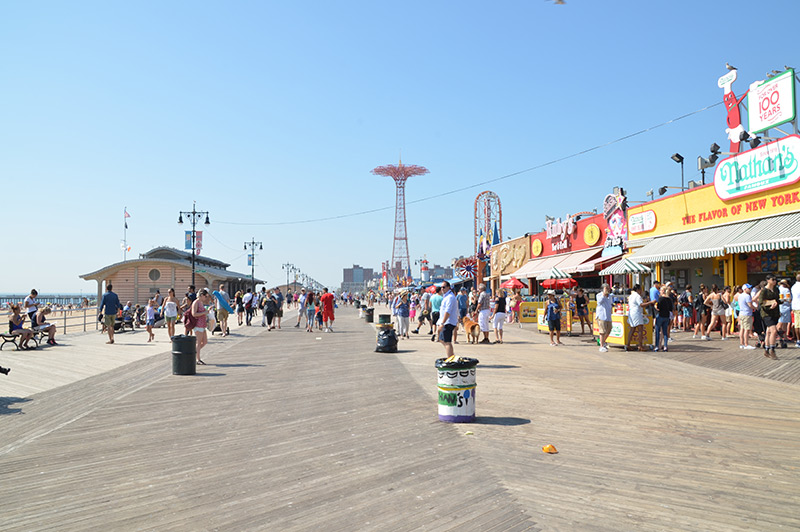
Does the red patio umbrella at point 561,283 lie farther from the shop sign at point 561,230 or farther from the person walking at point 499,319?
the person walking at point 499,319

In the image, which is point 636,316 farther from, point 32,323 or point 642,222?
point 32,323

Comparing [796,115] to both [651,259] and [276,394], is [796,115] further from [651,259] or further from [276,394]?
[276,394]

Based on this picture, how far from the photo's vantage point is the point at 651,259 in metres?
21.8

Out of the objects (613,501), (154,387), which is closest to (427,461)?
(613,501)

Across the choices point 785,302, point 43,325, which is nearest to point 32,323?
point 43,325

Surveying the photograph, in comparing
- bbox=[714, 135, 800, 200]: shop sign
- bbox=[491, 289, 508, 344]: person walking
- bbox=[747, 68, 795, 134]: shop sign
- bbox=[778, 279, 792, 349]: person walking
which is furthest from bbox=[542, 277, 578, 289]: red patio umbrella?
bbox=[778, 279, 792, 349]: person walking

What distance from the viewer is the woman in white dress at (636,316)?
15.2m

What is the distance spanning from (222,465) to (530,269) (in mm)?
34270

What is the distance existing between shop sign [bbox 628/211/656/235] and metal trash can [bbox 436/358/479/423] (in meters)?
20.5

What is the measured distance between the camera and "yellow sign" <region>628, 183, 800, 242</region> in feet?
59.0

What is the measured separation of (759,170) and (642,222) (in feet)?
23.3

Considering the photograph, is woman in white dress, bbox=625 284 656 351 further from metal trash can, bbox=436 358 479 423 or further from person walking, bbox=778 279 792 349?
metal trash can, bbox=436 358 479 423

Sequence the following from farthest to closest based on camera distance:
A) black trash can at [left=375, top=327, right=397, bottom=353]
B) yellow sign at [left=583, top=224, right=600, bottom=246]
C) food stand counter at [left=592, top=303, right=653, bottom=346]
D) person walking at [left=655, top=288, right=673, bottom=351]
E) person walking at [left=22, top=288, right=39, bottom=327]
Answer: yellow sign at [left=583, top=224, right=600, bottom=246], person walking at [left=22, top=288, right=39, bottom=327], food stand counter at [left=592, top=303, right=653, bottom=346], black trash can at [left=375, top=327, right=397, bottom=353], person walking at [left=655, top=288, right=673, bottom=351]

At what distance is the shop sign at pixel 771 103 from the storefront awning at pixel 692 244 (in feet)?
11.1
